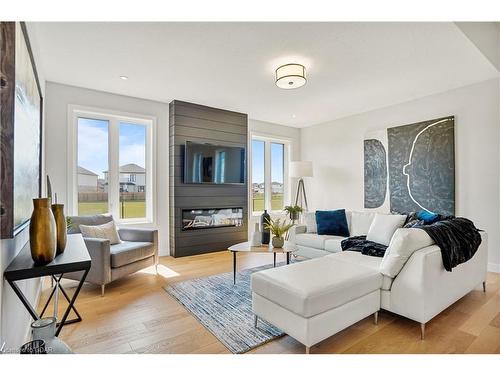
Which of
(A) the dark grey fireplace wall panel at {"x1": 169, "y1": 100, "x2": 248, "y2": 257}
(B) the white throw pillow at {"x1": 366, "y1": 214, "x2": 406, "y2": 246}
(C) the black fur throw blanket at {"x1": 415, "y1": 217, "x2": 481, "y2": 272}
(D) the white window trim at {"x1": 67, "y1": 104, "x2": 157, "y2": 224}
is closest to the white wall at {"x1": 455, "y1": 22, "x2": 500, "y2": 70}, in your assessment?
(C) the black fur throw blanket at {"x1": 415, "y1": 217, "x2": 481, "y2": 272}

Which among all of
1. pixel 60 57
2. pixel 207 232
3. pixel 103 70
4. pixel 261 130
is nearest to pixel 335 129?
pixel 261 130

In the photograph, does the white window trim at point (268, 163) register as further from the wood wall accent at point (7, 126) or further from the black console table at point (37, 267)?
the wood wall accent at point (7, 126)

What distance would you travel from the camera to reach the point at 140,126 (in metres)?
4.45

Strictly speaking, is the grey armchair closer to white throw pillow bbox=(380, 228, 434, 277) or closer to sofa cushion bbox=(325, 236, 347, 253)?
sofa cushion bbox=(325, 236, 347, 253)

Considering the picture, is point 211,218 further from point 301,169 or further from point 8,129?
point 8,129

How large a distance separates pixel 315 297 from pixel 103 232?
264cm

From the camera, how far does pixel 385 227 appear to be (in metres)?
3.17

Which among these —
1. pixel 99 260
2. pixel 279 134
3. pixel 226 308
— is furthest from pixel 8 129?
pixel 279 134

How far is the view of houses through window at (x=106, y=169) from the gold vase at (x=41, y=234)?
276 centimetres

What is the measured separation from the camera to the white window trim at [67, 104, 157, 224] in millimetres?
3787

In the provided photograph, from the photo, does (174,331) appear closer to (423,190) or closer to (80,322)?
(80,322)

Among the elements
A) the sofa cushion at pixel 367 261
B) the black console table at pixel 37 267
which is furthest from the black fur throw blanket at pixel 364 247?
the black console table at pixel 37 267

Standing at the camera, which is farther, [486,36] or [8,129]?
[486,36]

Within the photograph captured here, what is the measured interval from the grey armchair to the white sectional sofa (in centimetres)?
168
